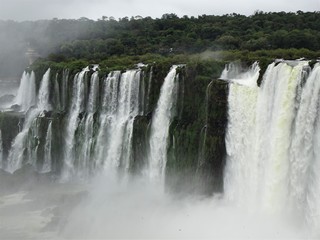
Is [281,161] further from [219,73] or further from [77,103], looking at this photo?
[77,103]

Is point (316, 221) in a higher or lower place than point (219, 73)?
lower

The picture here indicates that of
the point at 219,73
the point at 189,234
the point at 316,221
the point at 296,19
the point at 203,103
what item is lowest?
the point at 189,234

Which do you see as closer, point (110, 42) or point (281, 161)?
point (281, 161)

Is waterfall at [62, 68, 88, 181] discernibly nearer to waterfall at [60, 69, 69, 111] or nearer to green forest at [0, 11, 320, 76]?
waterfall at [60, 69, 69, 111]

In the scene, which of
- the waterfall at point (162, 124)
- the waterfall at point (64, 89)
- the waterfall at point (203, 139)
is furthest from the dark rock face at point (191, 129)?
the waterfall at point (64, 89)

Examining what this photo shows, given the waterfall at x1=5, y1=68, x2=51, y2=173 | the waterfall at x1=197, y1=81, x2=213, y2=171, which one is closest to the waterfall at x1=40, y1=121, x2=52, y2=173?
the waterfall at x1=5, y1=68, x2=51, y2=173

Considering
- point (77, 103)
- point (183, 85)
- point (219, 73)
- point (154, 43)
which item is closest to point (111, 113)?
point (77, 103)

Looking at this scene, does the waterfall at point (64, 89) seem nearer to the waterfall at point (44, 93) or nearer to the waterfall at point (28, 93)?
the waterfall at point (44, 93)

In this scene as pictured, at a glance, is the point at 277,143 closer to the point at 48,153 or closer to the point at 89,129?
the point at 89,129
